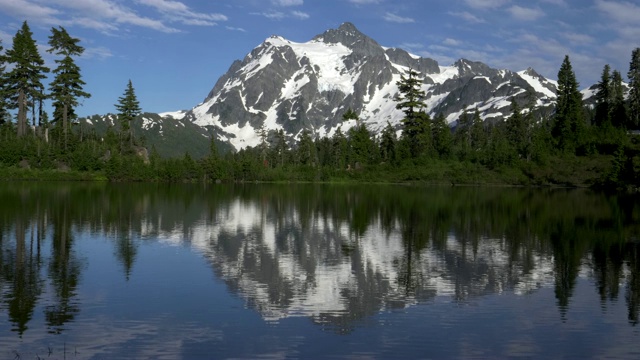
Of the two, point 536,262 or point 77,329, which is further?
point 536,262

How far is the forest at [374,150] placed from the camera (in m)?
120

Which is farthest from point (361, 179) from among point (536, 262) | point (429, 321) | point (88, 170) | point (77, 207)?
point (429, 321)

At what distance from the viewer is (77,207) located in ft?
185

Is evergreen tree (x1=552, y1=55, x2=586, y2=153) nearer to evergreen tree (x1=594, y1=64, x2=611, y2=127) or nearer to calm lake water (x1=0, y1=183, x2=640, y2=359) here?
evergreen tree (x1=594, y1=64, x2=611, y2=127)

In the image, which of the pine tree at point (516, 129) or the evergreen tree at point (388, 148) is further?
the pine tree at point (516, 129)

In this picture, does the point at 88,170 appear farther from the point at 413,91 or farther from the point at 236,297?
the point at 236,297

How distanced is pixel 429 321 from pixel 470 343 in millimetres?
2352

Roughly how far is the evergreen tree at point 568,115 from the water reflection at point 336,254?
91234 millimetres

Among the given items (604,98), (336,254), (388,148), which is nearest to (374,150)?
(388,148)

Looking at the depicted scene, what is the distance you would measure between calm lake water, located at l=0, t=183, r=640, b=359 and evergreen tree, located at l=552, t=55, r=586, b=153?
106118 mm

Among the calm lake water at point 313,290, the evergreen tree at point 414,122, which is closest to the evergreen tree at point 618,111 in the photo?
the evergreen tree at point 414,122

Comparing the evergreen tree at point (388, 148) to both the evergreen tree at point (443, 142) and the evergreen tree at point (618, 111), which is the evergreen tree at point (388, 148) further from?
the evergreen tree at point (618, 111)

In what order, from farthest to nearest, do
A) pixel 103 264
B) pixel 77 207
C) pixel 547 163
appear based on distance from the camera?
pixel 547 163
pixel 77 207
pixel 103 264

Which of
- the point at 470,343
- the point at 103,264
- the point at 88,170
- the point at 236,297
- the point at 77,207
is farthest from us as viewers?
the point at 88,170
